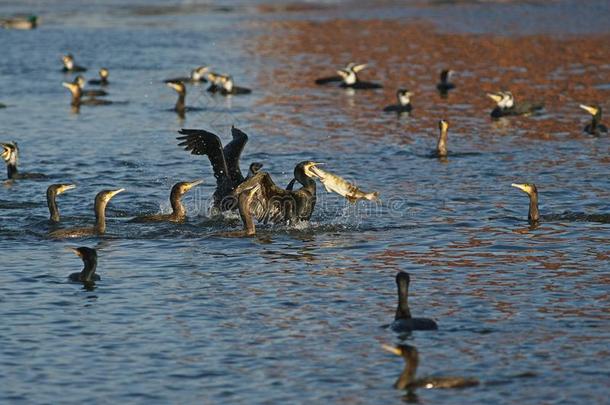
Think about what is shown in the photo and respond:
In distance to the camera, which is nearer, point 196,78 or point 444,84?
point 444,84

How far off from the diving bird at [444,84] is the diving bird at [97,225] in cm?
2281

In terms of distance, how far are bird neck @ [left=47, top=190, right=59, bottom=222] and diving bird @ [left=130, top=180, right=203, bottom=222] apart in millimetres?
1245

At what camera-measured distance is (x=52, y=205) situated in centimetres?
2156

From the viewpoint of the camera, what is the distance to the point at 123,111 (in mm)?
38219

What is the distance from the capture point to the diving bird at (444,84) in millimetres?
42656

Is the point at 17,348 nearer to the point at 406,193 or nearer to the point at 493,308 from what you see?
the point at 493,308

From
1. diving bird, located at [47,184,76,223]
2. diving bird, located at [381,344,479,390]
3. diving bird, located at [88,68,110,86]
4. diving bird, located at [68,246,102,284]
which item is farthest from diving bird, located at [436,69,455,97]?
diving bird, located at [381,344,479,390]

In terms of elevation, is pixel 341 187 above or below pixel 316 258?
above

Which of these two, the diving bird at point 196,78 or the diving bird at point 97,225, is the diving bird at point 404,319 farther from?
the diving bird at point 196,78

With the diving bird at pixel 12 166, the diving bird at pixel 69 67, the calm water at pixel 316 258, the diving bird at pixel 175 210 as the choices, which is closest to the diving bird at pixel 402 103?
the calm water at pixel 316 258

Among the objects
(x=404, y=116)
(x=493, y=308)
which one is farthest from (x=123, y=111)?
(x=493, y=308)

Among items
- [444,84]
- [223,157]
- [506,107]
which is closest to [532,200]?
[223,157]

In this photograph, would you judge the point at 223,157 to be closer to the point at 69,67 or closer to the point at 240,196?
the point at 240,196

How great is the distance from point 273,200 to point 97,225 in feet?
9.04
